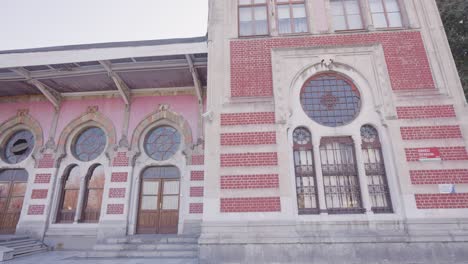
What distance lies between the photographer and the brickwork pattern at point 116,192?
10227 millimetres

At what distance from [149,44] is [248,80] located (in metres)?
4.34

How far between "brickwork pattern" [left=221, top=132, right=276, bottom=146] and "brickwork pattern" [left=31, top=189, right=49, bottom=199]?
8610mm

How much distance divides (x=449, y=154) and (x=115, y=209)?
1164 cm

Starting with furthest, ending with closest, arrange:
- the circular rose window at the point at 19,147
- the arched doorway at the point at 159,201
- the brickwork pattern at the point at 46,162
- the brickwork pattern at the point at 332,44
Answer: the circular rose window at the point at 19,147
the brickwork pattern at the point at 46,162
the arched doorway at the point at 159,201
the brickwork pattern at the point at 332,44

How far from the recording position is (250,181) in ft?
23.7

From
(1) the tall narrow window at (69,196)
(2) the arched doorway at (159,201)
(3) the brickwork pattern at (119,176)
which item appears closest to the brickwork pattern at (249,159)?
(2) the arched doorway at (159,201)

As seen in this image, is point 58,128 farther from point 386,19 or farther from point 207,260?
point 386,19

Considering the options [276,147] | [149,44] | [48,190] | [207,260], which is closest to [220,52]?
[149,44]

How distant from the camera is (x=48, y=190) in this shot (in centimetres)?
1065

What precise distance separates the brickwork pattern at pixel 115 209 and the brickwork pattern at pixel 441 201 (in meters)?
10.2

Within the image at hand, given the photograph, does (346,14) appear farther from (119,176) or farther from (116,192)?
(116,192)

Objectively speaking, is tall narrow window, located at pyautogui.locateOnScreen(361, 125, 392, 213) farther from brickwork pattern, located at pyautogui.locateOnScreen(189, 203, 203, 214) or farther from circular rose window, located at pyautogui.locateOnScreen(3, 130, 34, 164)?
circular rose window, located at pyautogui.locateOnScreen(3, 130, 34, 164)

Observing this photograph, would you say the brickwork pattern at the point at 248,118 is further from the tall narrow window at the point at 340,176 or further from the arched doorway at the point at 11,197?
the arched doorway at the point at 11,197

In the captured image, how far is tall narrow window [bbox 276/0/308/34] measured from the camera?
889 centimetres
